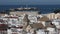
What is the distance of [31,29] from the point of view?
27.5m

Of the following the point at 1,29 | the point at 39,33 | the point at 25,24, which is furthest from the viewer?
the point at 25,24

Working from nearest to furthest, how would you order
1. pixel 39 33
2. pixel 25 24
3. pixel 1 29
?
pixel 39 33, pixel 1 29, pixel 25 24

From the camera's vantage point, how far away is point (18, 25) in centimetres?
3147

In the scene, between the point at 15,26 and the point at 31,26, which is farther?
the point at 15,26

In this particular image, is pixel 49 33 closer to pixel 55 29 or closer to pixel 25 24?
pixel 55 29

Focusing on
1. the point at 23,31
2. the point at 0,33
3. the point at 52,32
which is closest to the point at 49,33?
the point at 52,32

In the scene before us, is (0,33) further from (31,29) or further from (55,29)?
(55,29)

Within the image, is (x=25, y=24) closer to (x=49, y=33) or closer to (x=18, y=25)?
(x=18, y=25)

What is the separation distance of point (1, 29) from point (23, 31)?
6.80 ft

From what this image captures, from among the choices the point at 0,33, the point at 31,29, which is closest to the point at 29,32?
the point at 31,29

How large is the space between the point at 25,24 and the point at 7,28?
82.8 inches

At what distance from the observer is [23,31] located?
2736 centimetres

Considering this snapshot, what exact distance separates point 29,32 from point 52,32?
1.71 meters

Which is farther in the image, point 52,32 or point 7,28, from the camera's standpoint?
point 7,28
